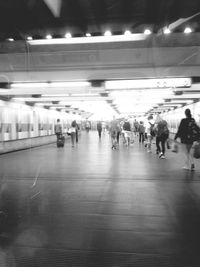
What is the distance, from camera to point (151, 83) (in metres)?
9.75

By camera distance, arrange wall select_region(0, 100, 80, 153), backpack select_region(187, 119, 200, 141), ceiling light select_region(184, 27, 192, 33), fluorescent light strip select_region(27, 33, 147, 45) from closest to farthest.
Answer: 1. ceiling light select_region(184, 27, 192, 33)
2. fluorescent light strip select_region(27, 33, 147, 45)
3. backpack select_region(187, 119, 200, 141)
4. wall select_region(0, 100, 80, 153)

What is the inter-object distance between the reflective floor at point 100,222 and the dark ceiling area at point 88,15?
334cm

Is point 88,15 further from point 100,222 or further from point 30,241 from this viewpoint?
point 30,241

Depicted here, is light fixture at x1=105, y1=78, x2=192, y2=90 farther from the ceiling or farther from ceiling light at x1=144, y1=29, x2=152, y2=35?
ceiling light at x1=144, y1=29, x2=152, y2=35

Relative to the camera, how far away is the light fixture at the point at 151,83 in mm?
9492

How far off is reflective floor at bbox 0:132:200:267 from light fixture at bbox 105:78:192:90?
4.54m

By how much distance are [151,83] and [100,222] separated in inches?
289

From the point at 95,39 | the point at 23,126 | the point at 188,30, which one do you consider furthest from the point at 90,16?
the point at 23,126

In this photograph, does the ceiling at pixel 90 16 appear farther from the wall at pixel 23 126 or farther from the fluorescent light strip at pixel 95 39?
the wall at pixel 23 126

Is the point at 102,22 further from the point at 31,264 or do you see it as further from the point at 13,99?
the point at 13,99

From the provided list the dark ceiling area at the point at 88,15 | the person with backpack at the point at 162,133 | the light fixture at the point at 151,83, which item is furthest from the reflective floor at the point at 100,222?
the light fixture at the point at 151,83

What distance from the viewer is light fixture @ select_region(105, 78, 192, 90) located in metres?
9.49

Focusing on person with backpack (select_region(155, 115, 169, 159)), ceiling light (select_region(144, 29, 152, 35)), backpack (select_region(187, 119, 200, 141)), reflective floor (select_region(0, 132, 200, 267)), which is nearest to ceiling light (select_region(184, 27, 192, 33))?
ceiling light (select_region(144, 29, 152, 35))

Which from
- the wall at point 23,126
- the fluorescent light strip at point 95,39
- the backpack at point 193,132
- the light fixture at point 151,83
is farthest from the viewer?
the wall at point 23,126
